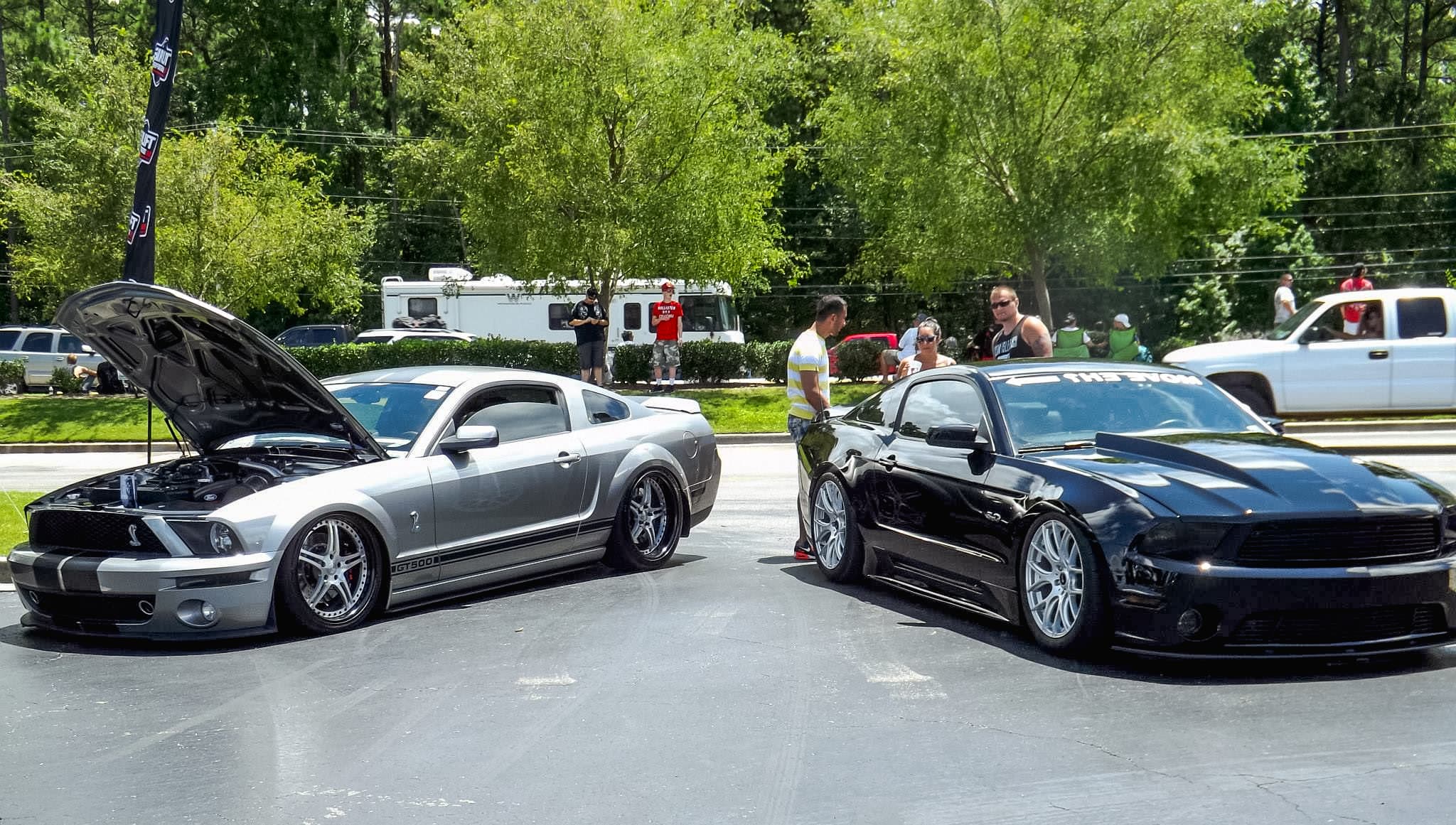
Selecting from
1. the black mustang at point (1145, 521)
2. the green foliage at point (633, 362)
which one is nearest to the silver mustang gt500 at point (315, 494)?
the black mustang at point (1145, 521)

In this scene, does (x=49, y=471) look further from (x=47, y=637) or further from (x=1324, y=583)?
(x=1324, y=583)

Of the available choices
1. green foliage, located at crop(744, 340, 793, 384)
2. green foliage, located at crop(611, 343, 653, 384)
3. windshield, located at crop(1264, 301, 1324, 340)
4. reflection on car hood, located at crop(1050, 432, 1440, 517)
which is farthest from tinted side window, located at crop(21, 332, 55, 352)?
reflection on car hood, located at crop(1050, 432, 1440, 517)

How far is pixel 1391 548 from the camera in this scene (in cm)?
612

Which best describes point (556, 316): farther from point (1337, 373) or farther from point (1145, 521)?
point (1145, 521)

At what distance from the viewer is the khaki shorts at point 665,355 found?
27.8 meters

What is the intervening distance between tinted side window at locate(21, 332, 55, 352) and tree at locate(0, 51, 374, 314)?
5.67 ft

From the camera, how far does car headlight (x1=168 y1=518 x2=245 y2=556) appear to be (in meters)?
7.05

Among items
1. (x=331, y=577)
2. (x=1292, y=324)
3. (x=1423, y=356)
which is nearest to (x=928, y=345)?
(x=331, y=577)

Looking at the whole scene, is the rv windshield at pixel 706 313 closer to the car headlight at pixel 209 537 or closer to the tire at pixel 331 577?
the tire at pixel 331 577

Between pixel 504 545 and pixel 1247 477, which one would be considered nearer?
A: pixel 1247 477

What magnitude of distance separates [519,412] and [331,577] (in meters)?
1.80

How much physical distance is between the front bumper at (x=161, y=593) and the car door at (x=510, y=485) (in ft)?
3.84

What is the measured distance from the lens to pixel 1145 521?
20.1 ft

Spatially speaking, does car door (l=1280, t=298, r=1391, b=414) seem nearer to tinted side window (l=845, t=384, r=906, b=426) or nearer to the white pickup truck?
the white pickup truck
